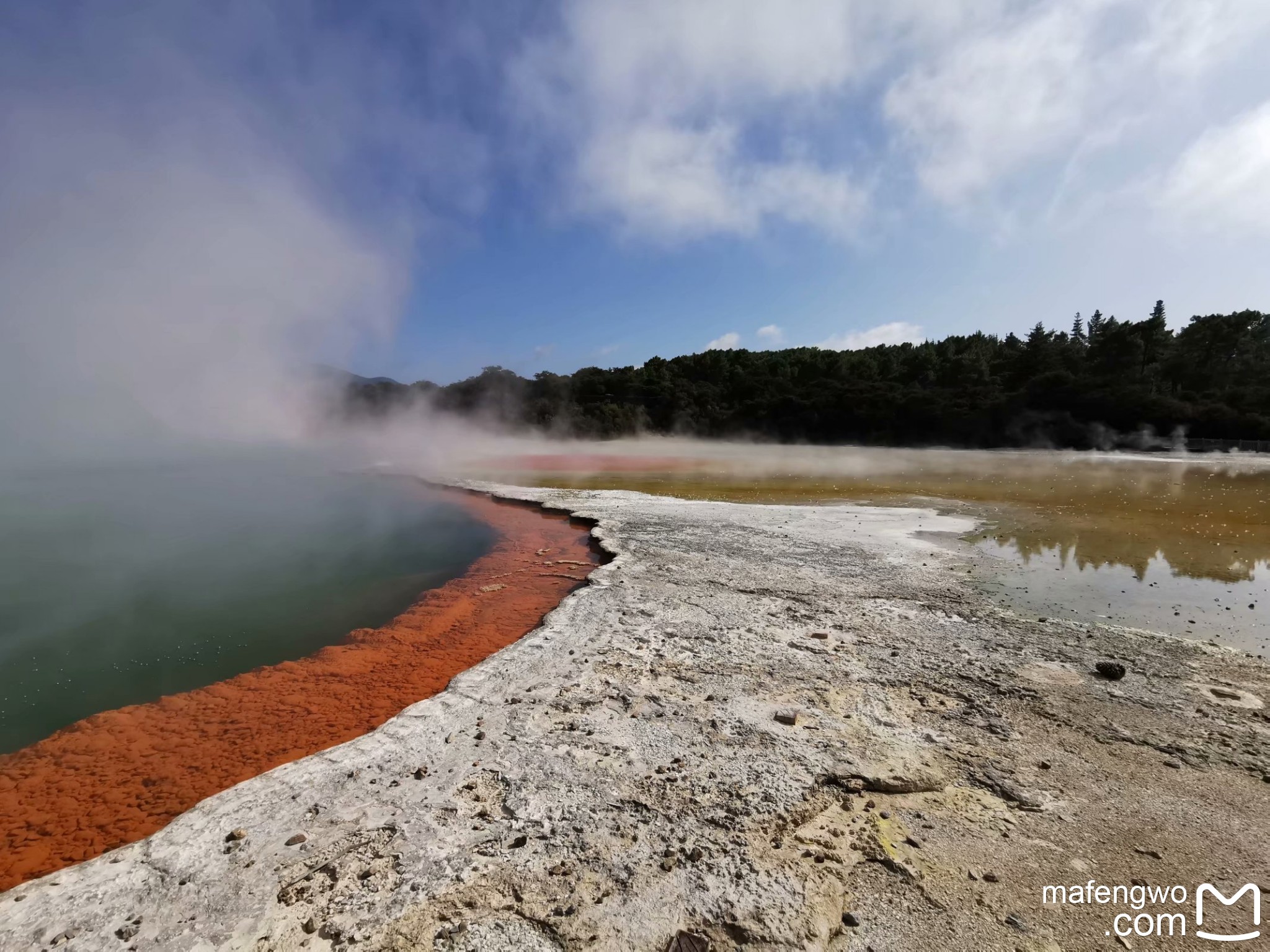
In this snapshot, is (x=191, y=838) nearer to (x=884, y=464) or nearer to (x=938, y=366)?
(x=884, y=464)

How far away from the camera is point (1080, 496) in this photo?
14008mm

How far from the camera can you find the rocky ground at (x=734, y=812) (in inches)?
89.5

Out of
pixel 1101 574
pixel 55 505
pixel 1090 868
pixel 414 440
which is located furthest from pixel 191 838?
pixel 414 440

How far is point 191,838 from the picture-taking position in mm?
2768

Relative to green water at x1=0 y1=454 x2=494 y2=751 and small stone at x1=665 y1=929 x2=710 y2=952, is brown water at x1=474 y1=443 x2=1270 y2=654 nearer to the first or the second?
small stone at x1=665 y1=929 x2=710 y2=952

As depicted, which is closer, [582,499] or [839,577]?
[839,577]

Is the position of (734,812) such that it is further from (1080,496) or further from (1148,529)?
(1080,496)

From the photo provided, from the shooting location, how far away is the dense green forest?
109ft

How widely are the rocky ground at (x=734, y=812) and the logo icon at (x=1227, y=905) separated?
0.13ft

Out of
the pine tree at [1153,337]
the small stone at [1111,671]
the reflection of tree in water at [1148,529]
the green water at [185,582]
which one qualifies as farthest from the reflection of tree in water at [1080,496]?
the pine tree at [1153,337]

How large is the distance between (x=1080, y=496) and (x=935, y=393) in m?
31.8

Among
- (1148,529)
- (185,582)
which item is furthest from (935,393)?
(185,582)

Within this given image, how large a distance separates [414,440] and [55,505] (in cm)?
2736

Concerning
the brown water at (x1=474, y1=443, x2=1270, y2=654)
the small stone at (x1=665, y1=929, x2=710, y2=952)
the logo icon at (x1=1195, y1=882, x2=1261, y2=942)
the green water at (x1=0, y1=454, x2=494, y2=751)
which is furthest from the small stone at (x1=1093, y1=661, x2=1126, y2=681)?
the green water at (x1=0, y1=454, x2=494, y2=751)
